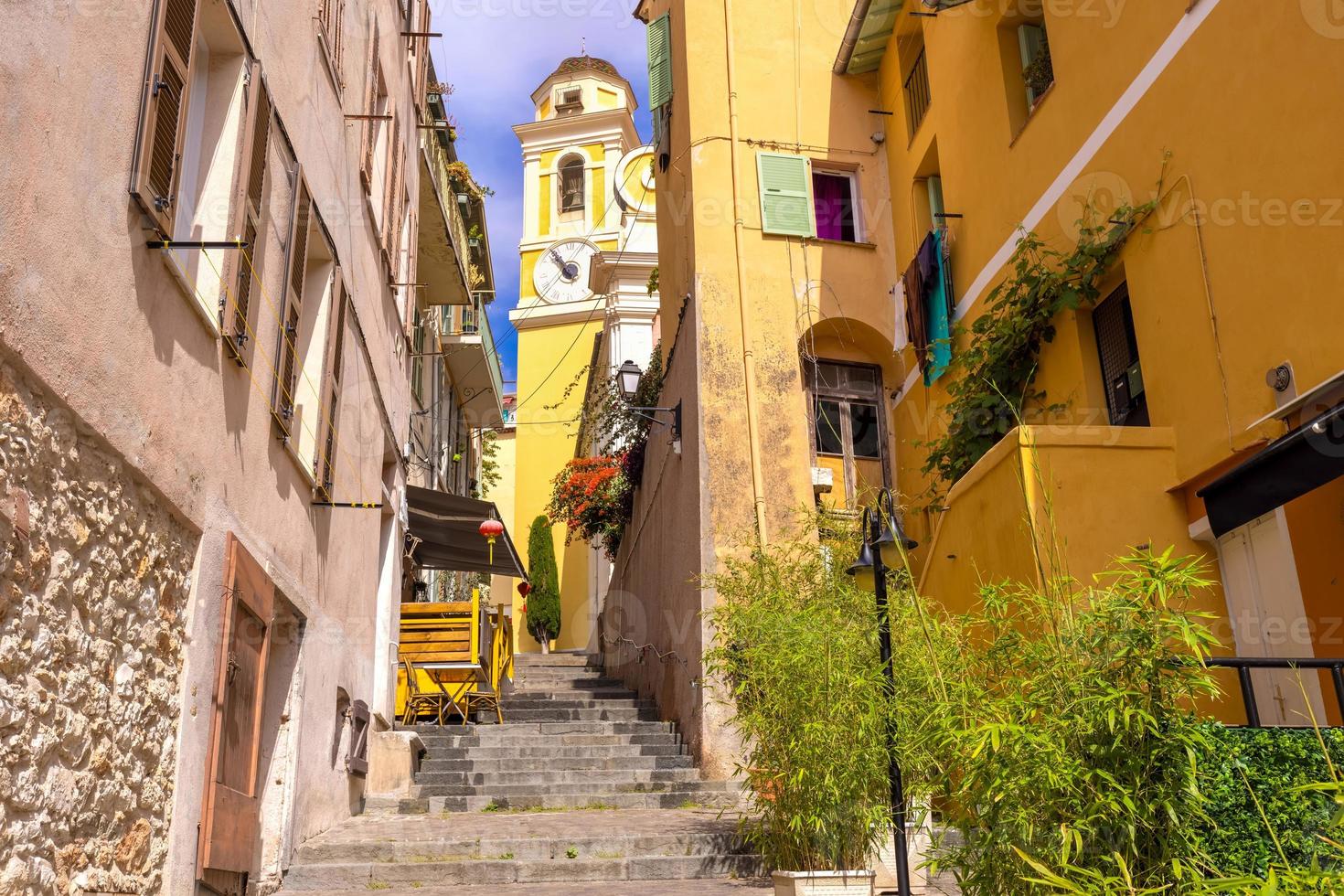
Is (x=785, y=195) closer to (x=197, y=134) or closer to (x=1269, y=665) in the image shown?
(x=197, y=134)

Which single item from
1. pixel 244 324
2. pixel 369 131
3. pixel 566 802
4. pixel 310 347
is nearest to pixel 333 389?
pixel 310 347

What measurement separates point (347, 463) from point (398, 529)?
3921 mm

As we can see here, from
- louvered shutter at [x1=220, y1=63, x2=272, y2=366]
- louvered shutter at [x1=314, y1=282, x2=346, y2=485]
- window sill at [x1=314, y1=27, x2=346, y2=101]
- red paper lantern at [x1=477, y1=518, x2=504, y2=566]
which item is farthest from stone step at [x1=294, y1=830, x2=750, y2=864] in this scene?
red paper lantern at [x1=477, y1=518, x2=504, y2=566]

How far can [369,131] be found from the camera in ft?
35.1

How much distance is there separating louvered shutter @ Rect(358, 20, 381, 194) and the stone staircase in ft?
18.2

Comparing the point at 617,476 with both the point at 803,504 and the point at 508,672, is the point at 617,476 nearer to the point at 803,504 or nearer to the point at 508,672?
the point at 508,672

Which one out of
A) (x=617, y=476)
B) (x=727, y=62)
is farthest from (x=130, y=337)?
(x=617, y=476)

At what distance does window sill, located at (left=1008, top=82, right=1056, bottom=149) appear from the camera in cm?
994

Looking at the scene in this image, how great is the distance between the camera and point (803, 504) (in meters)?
11.7

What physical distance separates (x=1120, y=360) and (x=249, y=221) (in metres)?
6.63

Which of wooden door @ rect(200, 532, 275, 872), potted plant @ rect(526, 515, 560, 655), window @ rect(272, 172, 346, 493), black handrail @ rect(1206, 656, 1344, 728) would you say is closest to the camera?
black handrail @ rect(1206, 656, 1344, 728)

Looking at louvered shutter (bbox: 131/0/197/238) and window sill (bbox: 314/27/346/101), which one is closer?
louvered shutter (bbox: 131/0/197/238)

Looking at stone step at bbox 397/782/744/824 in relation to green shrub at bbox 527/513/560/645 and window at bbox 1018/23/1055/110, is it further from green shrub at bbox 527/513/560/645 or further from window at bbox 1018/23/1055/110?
green shrub at bbox 527/513/560/645

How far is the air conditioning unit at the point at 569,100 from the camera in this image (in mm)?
36844
